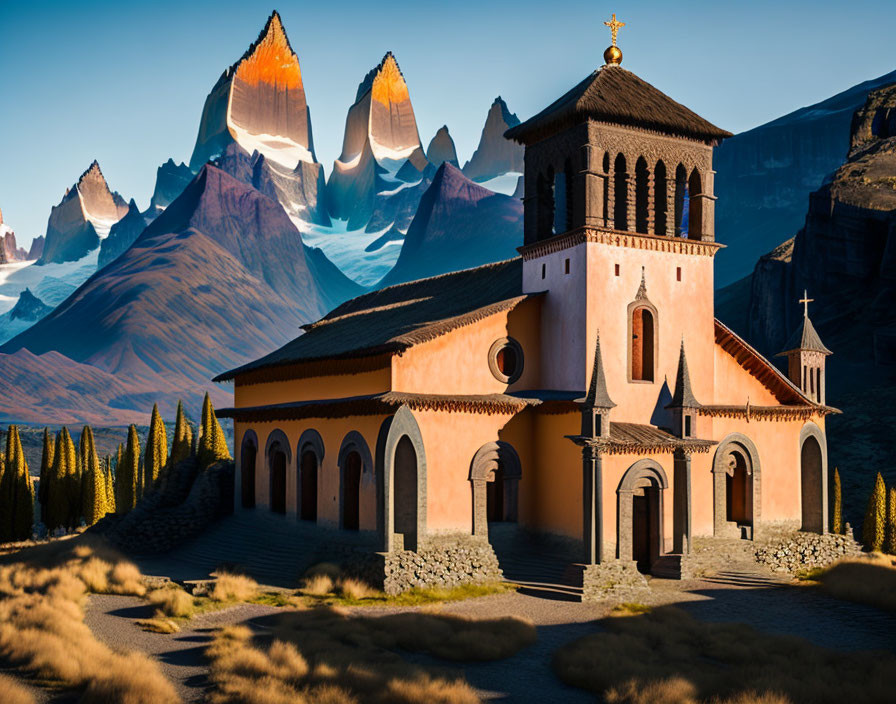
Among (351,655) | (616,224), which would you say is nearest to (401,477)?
(351,655)

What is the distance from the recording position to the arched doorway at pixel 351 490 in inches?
1229

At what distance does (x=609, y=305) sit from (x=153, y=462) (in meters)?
35.5

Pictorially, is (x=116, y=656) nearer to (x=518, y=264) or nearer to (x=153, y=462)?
(x=518, y=264)

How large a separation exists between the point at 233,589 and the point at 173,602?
88.0 inches

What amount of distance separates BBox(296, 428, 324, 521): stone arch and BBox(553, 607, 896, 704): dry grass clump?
46.6ft

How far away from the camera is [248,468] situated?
38.9 metres

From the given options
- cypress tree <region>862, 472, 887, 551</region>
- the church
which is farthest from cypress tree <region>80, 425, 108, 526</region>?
cypress tree <region>862, 472, 887, 551</region>

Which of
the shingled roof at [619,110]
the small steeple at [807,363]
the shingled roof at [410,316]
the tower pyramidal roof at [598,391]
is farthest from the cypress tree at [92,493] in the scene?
the small steeple at [807,363]

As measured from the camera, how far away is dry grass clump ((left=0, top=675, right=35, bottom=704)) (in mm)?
15959

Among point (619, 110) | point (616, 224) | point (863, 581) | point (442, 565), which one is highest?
point (619, 110)

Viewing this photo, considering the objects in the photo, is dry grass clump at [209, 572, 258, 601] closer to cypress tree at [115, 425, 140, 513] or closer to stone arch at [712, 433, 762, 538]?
stone arch at [712, 433, 762, 538]

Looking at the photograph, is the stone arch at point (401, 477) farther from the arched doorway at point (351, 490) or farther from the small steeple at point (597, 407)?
the small steeple at point (597, 407)

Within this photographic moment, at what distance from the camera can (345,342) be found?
112ft

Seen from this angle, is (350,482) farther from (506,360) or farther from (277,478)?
(506,360)
